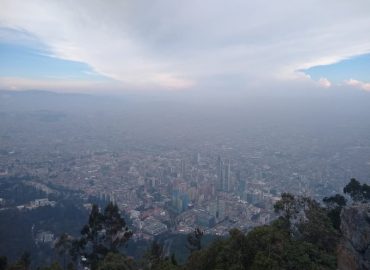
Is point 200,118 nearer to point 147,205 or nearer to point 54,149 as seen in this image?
point 54,149

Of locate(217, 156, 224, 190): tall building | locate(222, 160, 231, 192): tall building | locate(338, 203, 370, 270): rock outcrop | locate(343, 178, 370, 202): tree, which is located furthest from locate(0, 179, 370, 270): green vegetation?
locate(217, 156, 224, 190): tall building

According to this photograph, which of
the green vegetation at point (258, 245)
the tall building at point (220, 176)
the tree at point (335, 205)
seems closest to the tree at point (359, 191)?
the green vegetation at point (258, 245)

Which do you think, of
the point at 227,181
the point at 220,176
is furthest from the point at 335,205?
the point at 220,176

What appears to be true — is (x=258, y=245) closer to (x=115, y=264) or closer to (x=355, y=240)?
(x=355, y=240)

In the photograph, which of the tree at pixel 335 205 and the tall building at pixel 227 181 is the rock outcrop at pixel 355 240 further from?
the tall building at pixel 227 181

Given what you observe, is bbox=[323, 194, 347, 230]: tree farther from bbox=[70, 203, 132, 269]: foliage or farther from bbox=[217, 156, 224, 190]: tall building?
bbox=[217, 156, 224, 190]: tall building
